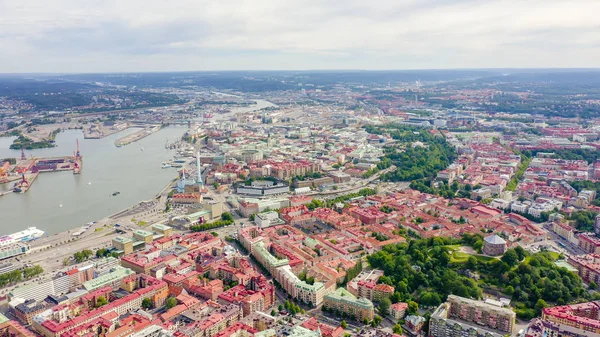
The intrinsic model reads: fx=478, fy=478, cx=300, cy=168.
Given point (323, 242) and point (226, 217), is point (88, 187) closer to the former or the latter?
point (226, 217)

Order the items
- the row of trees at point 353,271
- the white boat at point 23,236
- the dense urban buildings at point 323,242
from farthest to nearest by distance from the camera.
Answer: the white boat at point 23,236
the row of trees at point 353,271
the dense urban buildings at point 323,242

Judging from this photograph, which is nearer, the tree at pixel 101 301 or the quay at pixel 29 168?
the tree at pixel 101 301

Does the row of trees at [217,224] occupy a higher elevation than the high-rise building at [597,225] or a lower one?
lower

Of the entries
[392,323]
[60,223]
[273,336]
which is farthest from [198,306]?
[60,223]

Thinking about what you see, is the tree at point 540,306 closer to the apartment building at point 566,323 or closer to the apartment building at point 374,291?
the apartment building at point 566,323

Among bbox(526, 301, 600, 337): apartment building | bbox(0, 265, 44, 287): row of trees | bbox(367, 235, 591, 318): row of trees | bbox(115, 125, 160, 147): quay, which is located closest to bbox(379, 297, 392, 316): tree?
bbox(367, 235, 591, 318): row of trees

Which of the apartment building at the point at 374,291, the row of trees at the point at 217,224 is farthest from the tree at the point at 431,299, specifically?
the row of trees at the point at 217,224

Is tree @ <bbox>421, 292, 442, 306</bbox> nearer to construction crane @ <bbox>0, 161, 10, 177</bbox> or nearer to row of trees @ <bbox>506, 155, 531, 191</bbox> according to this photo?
row of trees @ <bbox>506, 155, 531, 191</bbox>
